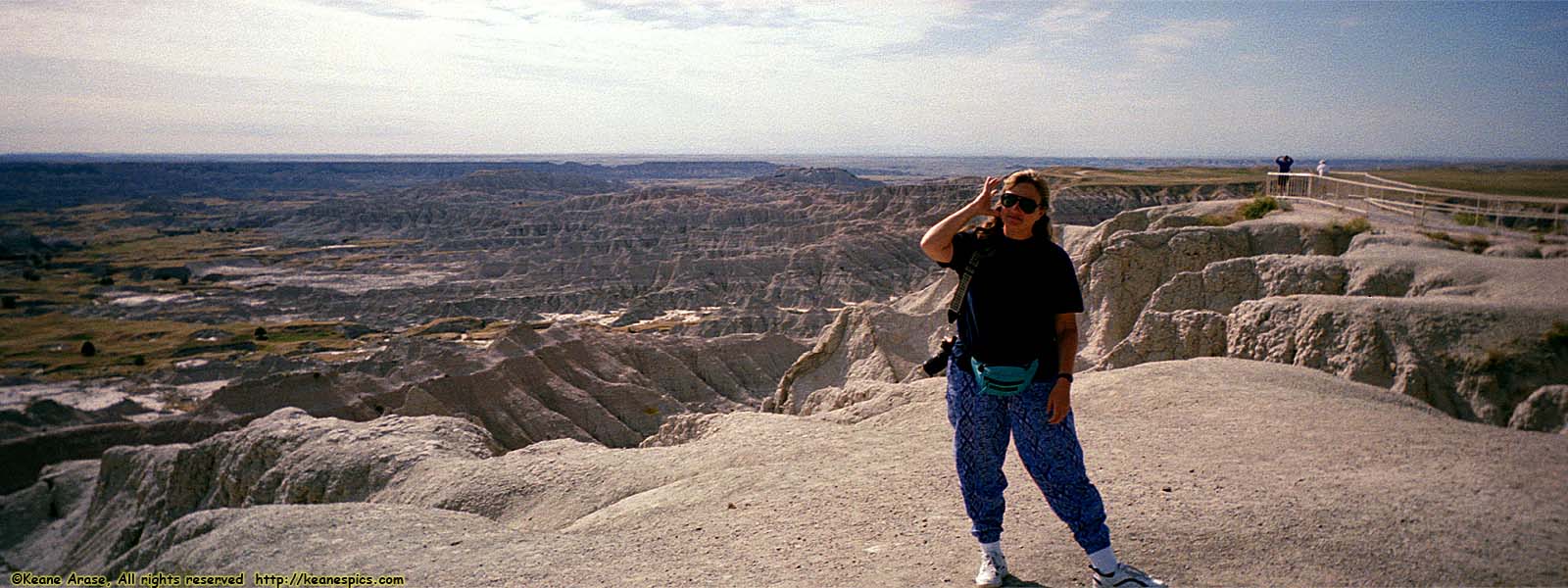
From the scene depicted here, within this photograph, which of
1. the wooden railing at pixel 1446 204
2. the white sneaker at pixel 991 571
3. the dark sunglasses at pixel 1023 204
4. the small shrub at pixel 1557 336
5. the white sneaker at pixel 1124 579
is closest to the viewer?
the dark sunglasses at pixel 1023 204

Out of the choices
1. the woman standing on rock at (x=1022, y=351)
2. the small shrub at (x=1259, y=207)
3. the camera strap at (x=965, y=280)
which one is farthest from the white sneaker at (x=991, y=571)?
the small shrub at (x=1259, y=207)

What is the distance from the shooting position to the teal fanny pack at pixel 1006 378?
12.5 ft

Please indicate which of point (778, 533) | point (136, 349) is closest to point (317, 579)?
point (778, 533)

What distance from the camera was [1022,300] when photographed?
3785 millimetres

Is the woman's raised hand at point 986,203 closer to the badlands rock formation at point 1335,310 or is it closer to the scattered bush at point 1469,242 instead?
the badlands rock formation at point 1335,310

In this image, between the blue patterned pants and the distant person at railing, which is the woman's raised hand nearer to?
the blue patterned pants

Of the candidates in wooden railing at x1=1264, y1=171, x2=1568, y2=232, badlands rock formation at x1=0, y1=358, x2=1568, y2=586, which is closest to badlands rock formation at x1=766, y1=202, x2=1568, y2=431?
wooden railing at x1=1264, y1=171, x2=1568, y2=232

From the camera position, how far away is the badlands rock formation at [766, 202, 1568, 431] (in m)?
9.04

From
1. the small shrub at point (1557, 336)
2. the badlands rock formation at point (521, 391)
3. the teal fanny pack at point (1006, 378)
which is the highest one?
the teal fanny pack at point (1006, 378)

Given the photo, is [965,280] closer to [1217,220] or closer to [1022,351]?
[1022,351]

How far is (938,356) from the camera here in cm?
421

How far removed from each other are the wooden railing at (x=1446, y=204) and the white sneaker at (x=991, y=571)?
14.3 m

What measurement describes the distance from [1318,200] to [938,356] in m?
19.5

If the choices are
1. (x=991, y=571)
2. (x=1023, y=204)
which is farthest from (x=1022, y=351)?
(x=991, y=571)
